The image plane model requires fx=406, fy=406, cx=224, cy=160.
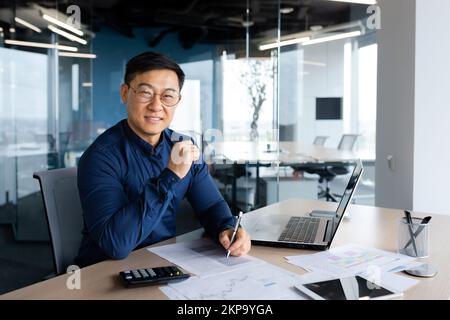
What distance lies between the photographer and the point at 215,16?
6.64 metres

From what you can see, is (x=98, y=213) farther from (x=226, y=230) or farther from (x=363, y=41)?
(x=363, y=41)

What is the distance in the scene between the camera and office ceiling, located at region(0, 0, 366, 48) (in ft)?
20.8

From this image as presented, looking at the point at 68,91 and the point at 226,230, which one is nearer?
the point at 226,230

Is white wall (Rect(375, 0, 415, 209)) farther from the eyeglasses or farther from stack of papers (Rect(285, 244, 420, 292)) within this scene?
the eyeglasses

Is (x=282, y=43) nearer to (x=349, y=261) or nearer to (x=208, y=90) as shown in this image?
(x=208, y=90)

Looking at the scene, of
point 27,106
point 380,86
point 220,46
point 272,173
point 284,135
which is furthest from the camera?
point 220,46

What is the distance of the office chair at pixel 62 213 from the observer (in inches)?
60.3

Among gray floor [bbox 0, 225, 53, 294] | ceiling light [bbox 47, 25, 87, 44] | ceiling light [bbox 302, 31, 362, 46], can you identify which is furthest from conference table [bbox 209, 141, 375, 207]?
gray floor [bbox 0, 225, 53, 294]

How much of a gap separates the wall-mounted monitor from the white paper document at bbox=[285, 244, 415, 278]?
184 inches

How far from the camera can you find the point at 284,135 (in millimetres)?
5605

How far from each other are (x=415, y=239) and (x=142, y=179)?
0.95 m
